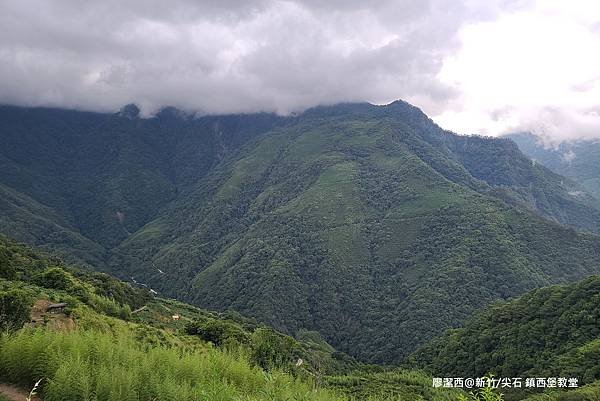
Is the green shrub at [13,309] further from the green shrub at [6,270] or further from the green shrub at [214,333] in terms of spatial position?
the green shrub at [214,333]

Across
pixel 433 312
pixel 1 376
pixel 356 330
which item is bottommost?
pixel 356 330

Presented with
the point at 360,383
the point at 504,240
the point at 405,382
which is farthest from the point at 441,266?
the point at 360,383

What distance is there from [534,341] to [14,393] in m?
78.4

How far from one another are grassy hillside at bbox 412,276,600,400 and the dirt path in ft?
202

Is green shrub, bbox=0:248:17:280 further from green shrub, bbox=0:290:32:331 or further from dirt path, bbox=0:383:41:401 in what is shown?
dirt path, bbox=0:383:41:401

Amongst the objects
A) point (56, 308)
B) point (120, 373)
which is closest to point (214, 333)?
point (56, 308)

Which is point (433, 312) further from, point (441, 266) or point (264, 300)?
point (264, 300)

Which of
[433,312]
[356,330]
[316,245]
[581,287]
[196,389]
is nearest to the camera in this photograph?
[196,389]

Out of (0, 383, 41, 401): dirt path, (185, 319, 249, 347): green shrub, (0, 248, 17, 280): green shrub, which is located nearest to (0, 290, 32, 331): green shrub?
(0, 383, 41, 401): dirt path

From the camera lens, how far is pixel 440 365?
8394 cm

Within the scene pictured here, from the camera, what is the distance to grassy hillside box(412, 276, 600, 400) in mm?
62906

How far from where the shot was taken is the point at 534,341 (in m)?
72.9

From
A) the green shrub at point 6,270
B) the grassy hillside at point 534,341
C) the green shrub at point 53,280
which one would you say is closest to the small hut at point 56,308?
the green shrub at point 6,270

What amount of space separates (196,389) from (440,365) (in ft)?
271
